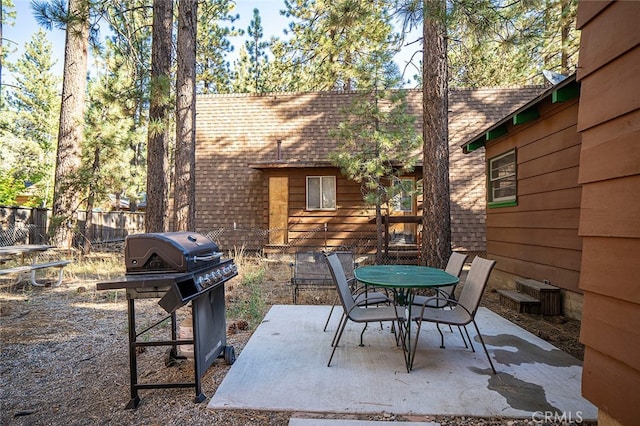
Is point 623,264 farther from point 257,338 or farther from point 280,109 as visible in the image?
point 280,109

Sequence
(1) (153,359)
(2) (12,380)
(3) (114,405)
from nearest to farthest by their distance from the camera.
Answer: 1. (3) (114,405)
2. (2) (12,380)
3. (1) (153,359)

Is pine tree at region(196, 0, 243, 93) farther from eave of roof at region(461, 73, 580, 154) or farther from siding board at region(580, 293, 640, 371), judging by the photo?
siding board at region(580, 293, 640, 371)

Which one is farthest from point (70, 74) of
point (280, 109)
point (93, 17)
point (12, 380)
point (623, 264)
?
point (623, 264)

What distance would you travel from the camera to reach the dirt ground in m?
2.28

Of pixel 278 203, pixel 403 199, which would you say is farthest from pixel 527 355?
→ pixel 278 203

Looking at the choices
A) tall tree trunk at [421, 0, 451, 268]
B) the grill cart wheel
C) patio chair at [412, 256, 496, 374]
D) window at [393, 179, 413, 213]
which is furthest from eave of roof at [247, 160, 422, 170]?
the grill cart wheel

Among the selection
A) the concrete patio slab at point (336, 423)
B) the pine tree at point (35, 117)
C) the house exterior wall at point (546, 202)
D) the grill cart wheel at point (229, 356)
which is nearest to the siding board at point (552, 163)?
the house exterior wall at point (546, 202)

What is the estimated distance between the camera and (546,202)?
16.5 feet

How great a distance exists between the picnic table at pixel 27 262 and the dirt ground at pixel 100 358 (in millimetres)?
337

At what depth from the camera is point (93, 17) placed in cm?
660

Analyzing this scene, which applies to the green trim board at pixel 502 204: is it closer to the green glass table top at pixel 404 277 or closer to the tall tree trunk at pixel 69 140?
the green glass table top at pixel 404 277

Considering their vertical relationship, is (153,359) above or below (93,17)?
below

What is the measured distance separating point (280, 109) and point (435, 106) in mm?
7099

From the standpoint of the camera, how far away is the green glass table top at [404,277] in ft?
9.59
